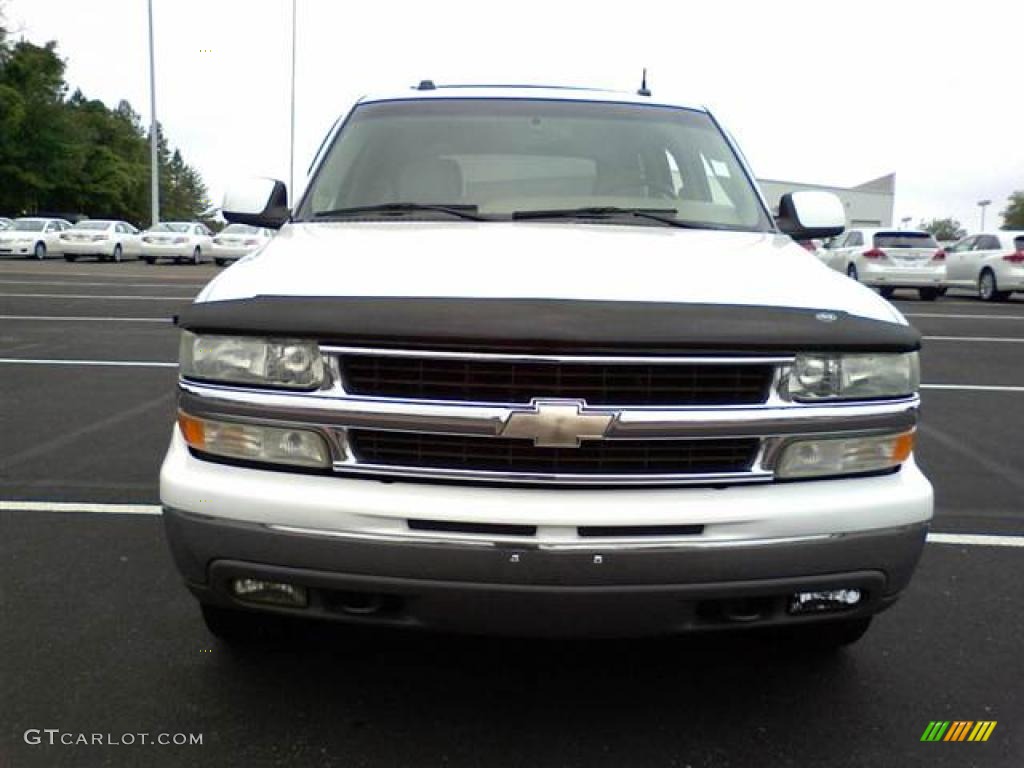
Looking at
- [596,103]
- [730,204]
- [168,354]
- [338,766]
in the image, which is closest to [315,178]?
[596,103]

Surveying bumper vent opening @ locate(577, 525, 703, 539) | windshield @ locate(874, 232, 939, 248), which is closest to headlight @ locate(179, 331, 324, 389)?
bumper vent opening @ locate(577, 525, 703, 539)

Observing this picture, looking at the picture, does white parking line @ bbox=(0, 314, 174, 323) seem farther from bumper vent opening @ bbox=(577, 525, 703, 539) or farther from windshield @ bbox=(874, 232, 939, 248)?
windshield @ bbox=(874, 232, 939, 248)

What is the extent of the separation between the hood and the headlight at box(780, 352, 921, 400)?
0.41 feet

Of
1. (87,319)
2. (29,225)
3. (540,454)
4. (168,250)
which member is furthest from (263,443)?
(29,225)

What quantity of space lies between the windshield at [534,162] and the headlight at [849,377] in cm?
119

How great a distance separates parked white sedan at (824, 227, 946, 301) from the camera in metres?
19.5

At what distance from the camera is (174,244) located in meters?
30.1

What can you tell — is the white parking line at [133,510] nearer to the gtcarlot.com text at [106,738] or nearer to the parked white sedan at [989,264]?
the gtcarlot.com text at [106,738]

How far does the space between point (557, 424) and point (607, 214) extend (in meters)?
1.45

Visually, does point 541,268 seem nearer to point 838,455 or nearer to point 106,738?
point 838,455

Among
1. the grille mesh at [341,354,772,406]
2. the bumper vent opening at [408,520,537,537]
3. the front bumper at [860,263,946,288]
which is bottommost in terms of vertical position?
the front bumper at [860,263,946,288]

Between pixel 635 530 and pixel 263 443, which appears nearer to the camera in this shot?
pixel 635 530

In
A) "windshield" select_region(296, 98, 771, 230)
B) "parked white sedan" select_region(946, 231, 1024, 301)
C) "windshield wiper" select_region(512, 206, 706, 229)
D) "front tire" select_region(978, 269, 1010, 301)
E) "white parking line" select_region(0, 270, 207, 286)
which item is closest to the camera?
"windshield wiper" select_region(512, 206, 706, 229)

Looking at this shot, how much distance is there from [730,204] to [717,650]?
175 centimetres
